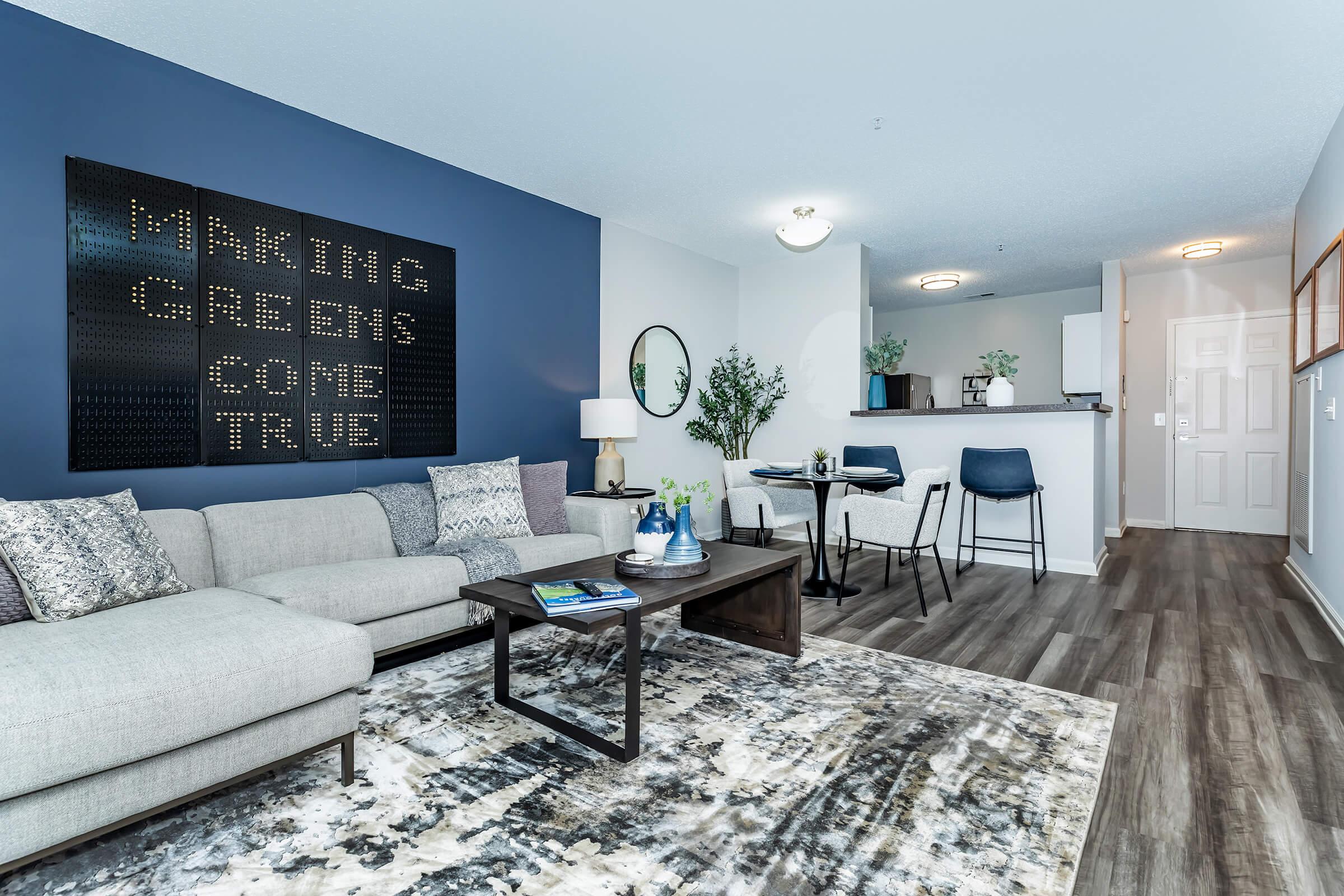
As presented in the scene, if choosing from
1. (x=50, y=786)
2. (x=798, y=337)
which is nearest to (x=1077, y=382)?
(x=798, y=337)

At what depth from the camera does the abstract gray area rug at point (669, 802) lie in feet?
5.15

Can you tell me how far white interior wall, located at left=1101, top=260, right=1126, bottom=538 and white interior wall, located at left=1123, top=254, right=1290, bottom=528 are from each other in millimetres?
470

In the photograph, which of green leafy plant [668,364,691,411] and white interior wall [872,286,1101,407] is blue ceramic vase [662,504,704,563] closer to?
green leafy plant [668,364,691,411]

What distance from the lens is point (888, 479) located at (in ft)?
13.9

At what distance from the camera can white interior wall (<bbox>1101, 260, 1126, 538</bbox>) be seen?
6.35 meters

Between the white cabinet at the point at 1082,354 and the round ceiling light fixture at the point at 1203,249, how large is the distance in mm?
811

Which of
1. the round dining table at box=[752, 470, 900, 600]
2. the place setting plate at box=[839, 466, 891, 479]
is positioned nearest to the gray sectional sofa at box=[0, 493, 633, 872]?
the round dining table at box=[752, 470, 900, 600]

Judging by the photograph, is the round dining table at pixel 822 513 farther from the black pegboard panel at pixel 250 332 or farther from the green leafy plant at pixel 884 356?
the black pegboard panel at pixel 250 332

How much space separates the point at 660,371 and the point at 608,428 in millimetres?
1330

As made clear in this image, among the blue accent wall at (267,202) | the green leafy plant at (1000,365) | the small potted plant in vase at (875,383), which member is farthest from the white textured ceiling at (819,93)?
the small potted plant in vase at (875,383)

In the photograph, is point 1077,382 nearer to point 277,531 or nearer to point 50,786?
point 277,531

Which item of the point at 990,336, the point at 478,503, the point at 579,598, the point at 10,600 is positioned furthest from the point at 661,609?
the point at 990,336

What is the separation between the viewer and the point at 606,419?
4555mm

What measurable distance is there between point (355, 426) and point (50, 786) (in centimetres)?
234
